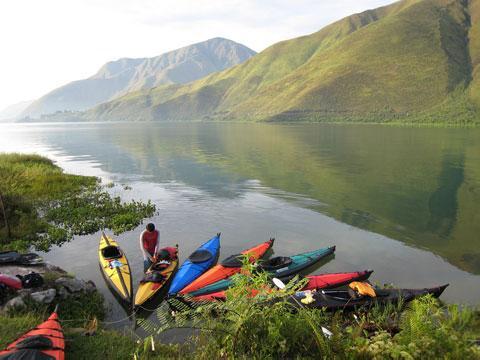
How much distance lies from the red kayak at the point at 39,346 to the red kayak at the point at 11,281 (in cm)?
412

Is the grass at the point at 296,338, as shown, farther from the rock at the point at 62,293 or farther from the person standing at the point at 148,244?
the person standing at the point at 148,244

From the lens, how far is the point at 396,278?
17.3m

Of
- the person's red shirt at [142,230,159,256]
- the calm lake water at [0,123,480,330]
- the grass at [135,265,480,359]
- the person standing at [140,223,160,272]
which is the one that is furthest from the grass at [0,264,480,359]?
the person's red shirt at [142,230,159,256]

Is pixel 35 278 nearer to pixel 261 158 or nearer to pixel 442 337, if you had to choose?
pixel 442 337

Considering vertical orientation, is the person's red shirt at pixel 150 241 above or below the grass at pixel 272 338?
below

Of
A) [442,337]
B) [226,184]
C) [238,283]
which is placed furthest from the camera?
[226,184]

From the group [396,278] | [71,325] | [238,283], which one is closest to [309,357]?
[238,283]

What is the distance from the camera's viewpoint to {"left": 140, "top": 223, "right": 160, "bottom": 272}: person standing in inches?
679

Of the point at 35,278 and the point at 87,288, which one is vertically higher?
the point at 35,278

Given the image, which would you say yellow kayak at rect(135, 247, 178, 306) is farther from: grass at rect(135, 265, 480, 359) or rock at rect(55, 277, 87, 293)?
grass at rect(135, 265, 480, 359)

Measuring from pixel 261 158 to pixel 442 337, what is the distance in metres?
53.4

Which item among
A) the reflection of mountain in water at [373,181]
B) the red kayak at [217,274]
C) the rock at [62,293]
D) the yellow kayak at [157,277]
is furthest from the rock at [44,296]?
the reflection of mountain in water at [373,181]

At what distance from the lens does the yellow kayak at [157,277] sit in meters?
14.4

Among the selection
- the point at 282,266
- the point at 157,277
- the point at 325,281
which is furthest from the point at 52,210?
the point at 325,281
